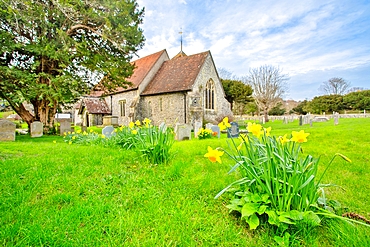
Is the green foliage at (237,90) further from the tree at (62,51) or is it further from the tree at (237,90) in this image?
the tree at (62,51)

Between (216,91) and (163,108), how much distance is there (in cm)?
568

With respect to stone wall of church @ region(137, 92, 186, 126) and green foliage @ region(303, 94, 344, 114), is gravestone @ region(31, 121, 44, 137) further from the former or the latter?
green foliage @ region(303, 94, 344, 114)

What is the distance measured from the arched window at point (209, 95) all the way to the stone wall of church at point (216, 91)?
0.32m

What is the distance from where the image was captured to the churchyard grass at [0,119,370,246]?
184cm

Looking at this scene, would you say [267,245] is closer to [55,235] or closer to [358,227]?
[358,227]

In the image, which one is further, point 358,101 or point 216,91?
point 358,101

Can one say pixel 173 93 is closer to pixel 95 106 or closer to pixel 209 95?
pixel 209 95

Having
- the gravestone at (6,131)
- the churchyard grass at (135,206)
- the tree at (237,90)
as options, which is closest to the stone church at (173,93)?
the gravestone at (6,131)

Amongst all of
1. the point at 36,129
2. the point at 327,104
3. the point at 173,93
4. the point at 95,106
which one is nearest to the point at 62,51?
the point at 36,129

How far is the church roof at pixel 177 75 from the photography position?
1823cm

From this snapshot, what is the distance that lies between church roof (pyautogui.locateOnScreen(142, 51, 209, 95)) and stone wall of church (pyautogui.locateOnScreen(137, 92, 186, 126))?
2.04ft

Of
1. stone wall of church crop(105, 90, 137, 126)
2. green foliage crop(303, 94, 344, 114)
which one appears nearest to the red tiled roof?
stone wall of church crop(105, 90, 137, 126)

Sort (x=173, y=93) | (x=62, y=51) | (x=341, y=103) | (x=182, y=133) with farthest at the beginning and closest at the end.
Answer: (x=341, y=103) → (x=173, y=93) → (x=62, y=51) → (x=182, y=133)

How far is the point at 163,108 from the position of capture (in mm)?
19516
